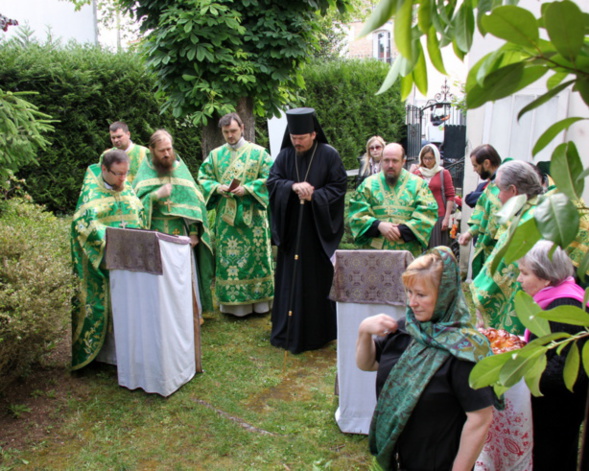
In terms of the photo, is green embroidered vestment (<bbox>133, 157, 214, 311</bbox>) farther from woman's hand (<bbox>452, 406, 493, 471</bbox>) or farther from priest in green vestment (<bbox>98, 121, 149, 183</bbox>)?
woman's hand (<bbox>452, 406, 493, 471</bbox>)

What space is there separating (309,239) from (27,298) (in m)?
2.60

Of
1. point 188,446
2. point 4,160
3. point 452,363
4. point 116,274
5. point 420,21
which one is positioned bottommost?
point 188,446

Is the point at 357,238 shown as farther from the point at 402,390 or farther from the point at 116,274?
the point at 402,390

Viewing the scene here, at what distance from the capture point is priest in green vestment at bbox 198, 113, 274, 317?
6484mm

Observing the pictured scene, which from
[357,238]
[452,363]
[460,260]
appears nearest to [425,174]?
[460,260]

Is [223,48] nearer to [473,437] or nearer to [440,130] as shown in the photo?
[473,437]

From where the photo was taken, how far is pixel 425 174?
7.51 meters

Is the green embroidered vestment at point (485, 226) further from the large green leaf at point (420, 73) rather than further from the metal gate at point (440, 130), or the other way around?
the metal gate at point (440, 130)

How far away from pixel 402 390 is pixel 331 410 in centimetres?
237

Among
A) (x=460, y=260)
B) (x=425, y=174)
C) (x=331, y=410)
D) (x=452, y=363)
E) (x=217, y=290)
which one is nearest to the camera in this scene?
(x=452, y=363)

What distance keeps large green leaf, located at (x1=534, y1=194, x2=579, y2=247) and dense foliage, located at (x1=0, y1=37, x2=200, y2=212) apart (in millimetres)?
10472

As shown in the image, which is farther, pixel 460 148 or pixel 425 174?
pixel 460 148

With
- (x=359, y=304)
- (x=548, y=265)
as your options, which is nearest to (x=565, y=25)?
(x=548, y=265)

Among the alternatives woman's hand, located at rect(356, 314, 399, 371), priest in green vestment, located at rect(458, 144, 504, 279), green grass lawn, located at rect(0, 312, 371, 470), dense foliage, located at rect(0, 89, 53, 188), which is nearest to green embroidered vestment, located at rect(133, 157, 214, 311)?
dense foliage, located at rect(0, 89, 53, 188)
